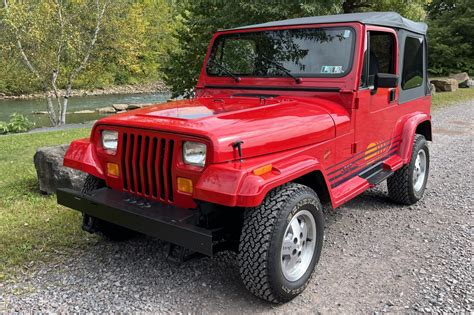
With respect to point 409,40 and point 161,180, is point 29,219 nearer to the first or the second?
point 161,180

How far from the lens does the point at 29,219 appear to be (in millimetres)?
4461

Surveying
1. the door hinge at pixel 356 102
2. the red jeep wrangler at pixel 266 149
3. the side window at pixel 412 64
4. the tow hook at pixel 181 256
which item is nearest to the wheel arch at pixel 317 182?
the red jeep wrangler at pixel 266 149

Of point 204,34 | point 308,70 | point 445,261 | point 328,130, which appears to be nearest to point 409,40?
point 308,70

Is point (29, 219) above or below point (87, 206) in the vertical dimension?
below

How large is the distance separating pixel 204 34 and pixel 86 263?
1020cm

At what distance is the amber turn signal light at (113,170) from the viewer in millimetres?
3264

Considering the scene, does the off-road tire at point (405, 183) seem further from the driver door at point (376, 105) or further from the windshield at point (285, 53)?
the windshield at point (285, 53)

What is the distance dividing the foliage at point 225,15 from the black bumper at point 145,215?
24.7 ft

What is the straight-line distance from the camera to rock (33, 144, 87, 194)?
4.92 meters

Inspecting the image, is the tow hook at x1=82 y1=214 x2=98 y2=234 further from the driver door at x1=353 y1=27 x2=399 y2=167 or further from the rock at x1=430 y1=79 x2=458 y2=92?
the rock at x1=430 y1=79 x2=458 y2=92

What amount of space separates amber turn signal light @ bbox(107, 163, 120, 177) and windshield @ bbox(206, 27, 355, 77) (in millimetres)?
1628

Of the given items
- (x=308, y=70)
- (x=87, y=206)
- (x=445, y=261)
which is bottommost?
(x=445, y=261)

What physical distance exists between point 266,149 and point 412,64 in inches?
106

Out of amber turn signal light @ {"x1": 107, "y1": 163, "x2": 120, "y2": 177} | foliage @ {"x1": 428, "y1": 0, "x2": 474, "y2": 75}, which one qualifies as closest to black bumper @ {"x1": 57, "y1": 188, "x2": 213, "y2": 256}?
amber turn signal light @ {"x1": 107, "y1": 163, "x2": 120, "y2": 177}
